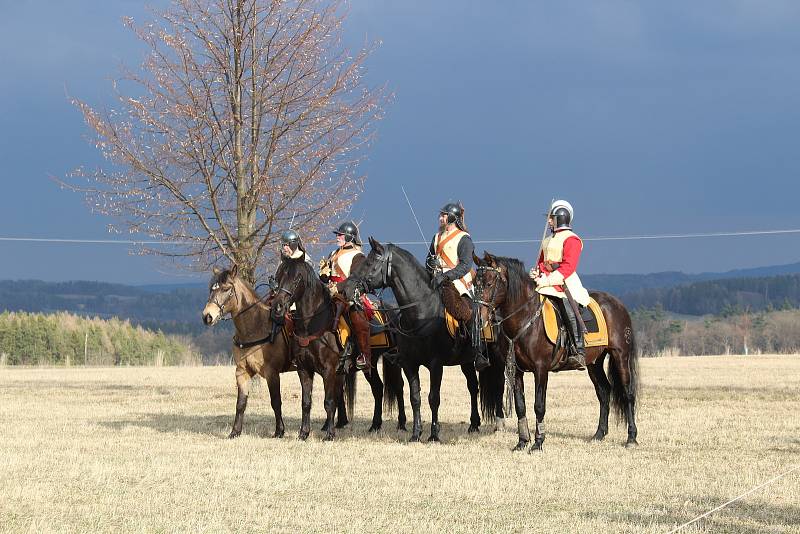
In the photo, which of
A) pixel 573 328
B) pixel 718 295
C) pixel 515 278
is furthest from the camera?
pixel 718 295

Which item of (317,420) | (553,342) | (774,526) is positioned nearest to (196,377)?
(317,420)

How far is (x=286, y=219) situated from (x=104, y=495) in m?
12.0

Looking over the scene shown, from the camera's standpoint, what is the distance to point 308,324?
14203 millimetres

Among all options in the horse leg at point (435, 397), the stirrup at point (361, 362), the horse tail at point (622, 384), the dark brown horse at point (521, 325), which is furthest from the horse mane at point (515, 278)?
the stirrup at point (361, 362)

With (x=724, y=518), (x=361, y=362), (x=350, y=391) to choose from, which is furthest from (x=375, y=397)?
(x=724, y=518)

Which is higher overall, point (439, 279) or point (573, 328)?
point (439, 279)

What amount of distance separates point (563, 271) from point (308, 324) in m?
3.61

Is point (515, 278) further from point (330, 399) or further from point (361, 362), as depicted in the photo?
point (330, 399)

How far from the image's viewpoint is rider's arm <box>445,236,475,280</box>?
13.2 meters

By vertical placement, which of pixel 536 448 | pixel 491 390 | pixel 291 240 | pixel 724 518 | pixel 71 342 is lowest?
pixel 724 518

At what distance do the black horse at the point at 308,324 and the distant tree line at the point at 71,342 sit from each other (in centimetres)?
3555

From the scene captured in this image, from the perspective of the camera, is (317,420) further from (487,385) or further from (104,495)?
(104,495)

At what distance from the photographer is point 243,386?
14789mm

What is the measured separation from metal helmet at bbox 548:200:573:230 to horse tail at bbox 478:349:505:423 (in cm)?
266
